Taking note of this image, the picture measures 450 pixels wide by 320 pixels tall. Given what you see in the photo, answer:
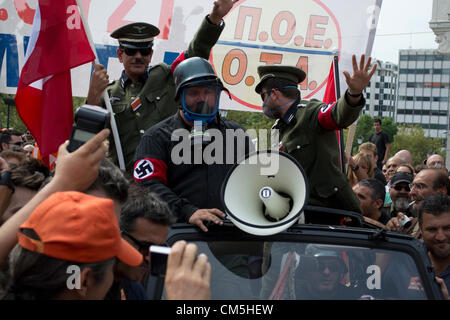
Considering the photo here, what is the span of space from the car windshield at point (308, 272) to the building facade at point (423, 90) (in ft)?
512

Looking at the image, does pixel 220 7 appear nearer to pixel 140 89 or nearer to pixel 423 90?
pixel 140 89

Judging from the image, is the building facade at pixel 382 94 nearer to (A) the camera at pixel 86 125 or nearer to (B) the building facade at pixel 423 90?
(B) the building facade at pixel 423 90

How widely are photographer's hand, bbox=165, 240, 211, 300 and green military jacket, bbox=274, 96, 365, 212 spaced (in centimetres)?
259

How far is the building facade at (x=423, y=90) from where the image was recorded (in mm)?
153250

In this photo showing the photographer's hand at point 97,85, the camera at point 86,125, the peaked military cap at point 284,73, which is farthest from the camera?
the peaked military cap at point 284,73

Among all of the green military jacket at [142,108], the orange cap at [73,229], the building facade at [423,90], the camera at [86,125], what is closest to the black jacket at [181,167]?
the green military jacket at [142,108]

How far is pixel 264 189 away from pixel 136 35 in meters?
2.02

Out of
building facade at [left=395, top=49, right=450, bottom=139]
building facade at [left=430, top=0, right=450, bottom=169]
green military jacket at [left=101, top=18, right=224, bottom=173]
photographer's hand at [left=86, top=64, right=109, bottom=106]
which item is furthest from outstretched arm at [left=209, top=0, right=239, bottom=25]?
building facade at [left=395, top=49, right=450, bottom=139]

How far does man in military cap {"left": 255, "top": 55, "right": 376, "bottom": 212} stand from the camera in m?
4.20

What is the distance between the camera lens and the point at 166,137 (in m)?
3.68

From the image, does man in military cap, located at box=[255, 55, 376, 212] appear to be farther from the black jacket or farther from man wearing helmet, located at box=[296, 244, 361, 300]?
man wearing helmet, located at box=[296, 244, 361, 300]

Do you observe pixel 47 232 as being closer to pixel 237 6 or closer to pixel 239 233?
pixel 239 233

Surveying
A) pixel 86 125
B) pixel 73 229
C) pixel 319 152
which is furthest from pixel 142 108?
pixel 73 229
